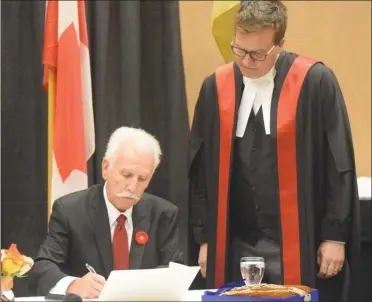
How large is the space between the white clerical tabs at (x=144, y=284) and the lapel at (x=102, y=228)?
3.22 ft

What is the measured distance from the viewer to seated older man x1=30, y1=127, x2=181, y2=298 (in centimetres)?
282

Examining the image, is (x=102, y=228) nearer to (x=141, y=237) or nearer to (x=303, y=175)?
(x=141, y=237)

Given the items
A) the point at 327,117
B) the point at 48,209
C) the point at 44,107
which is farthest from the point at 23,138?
the point at 327,117

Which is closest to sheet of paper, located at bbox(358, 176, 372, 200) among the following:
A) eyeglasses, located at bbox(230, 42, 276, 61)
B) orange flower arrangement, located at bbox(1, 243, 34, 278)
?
eyeglasses, located at bbox(230, 42, 276, 61)

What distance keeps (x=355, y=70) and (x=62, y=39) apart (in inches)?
82.1

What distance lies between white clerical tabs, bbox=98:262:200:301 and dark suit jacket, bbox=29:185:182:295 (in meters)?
0.96

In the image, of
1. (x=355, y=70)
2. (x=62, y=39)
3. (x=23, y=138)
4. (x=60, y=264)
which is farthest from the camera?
(x=355, y=70)

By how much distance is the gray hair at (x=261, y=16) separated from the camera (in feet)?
9.89

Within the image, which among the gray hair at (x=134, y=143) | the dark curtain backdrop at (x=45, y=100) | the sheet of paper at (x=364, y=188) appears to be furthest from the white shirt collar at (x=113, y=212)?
the sheet of paper at (x=364, y=188)

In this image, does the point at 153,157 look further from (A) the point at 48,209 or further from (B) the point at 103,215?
(A) the point at 48,209

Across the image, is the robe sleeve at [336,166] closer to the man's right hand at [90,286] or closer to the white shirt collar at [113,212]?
the white shirt collar at [113,212]

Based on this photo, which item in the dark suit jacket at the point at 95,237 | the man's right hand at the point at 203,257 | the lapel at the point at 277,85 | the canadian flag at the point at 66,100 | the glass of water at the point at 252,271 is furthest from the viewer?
the canadian flag at the point at 66,100

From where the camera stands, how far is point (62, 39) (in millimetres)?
4062

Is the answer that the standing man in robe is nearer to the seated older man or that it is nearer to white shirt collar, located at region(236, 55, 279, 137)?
white shirt collar, located at region(236, 55, 279, 137)
